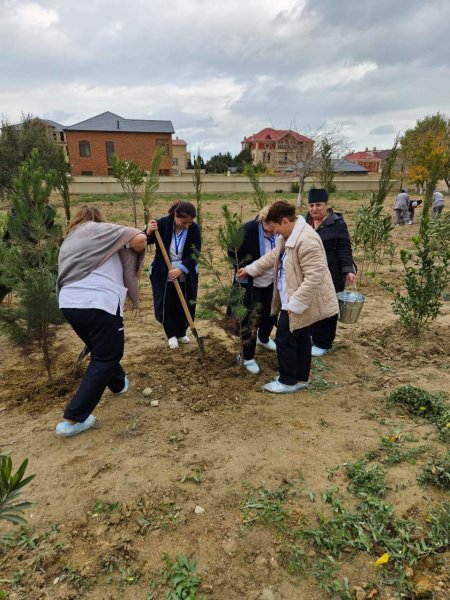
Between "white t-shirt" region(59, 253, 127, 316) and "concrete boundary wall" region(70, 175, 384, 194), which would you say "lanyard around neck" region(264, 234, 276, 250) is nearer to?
"white t-shirt" region(59, 253, 127, 316)

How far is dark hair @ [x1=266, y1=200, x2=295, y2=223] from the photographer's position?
2.79m

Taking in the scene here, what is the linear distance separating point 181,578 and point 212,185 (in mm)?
31017

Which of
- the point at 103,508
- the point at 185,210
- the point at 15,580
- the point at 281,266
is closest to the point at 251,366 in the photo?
the point at 281,266

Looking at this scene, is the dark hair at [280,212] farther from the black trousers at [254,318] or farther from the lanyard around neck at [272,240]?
the black trousers at [254,318]

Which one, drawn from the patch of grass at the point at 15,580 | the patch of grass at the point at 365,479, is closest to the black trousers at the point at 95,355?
the patch of grass at the point at 15,580

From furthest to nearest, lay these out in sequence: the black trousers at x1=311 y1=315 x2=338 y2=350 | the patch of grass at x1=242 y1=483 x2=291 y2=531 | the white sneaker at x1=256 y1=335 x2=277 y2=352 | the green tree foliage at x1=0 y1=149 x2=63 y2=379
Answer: the white sneaker at x1=256 y1=335 x2=277 y2=352
the black trousers at x1=311 y1=315 x2=338 y2=350
the green tree foliage at x1=0 y1=149 x2=63 y2=379
the patch of grass at x1=242 y1=483 x2=291 y2=531

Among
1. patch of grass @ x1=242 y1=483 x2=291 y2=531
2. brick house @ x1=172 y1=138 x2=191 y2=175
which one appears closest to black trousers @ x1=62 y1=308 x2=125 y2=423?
patch of grass @ x1=242 y1=483 x2=291 y2=531

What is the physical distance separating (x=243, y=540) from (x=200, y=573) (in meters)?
0.26

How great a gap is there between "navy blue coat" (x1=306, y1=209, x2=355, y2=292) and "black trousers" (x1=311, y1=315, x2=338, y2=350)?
1.65 feet

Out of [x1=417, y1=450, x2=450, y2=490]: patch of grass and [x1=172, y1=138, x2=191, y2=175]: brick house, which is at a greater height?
[x1=172, y1=138, x2=191, y2=175]: brick house

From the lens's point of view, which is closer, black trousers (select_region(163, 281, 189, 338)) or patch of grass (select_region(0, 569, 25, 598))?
patch of grass (select_region(0, 569, 25, 598))

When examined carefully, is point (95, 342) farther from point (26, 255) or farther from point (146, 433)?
point (26, 255)

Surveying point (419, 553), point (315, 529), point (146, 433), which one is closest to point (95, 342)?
point (146, 433)

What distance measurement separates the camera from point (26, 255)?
315cm
